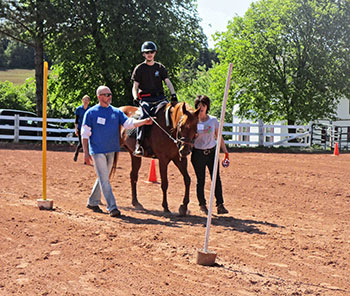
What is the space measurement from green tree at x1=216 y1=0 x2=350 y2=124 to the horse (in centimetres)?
2741

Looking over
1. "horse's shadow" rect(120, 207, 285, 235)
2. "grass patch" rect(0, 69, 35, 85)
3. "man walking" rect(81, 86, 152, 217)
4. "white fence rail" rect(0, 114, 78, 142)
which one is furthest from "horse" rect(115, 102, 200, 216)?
"grass patch" rect(0, 69, 35, 85)

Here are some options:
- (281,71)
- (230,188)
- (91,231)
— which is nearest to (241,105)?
(281,71)

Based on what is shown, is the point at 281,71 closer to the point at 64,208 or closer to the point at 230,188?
the point at 230,188

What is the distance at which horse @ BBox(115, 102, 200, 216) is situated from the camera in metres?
8.00

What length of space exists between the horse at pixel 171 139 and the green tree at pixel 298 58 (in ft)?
89.9

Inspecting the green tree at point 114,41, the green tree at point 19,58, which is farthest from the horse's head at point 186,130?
the green tree at point 19,58

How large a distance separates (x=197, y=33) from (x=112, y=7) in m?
6.76

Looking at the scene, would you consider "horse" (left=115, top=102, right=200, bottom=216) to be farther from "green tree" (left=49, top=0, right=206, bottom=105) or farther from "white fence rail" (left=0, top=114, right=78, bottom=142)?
"green tree" (left=49, top=0, right=206, bottom=105)

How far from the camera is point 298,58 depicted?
3594cm

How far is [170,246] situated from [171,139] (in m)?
2.88

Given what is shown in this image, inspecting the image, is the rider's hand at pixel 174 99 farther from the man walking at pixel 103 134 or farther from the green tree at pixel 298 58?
the green tree at pixel 298 58

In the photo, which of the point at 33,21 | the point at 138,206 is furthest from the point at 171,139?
the point at 33,21

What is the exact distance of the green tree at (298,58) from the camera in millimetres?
35281

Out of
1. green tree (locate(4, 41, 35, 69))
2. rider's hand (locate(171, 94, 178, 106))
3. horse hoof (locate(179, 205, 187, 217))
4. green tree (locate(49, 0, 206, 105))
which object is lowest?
horse hoof (locate(179, 205, 187, 217))
